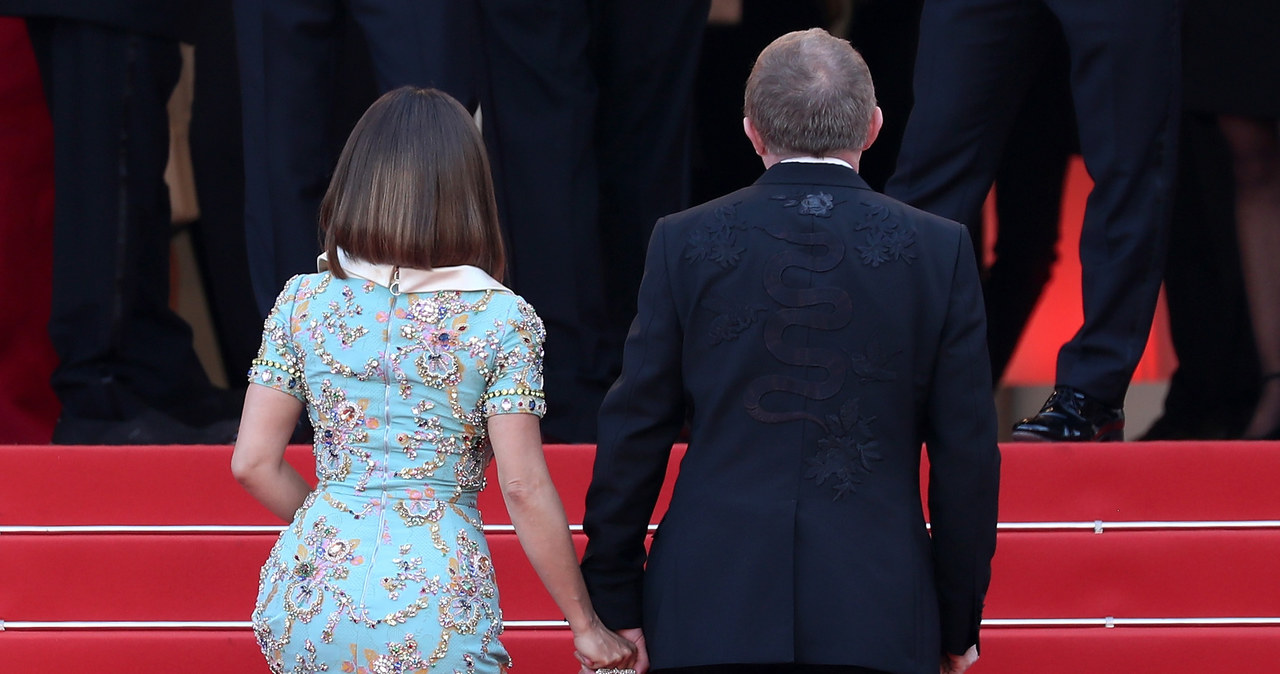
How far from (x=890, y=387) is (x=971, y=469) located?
154mm

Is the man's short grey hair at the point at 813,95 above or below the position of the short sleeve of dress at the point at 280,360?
above

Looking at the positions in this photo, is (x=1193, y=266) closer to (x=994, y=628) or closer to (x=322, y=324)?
(x=994, y=628)

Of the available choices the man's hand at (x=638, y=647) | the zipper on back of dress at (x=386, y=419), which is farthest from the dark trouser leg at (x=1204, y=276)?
the zipper on back of dress at (x=386, y=419)

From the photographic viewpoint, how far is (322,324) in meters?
1.86

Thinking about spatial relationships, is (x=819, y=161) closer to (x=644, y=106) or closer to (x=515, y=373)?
(x=515, y=373)

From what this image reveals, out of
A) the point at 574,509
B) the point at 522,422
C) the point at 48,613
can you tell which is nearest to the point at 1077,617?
the point at 574,509

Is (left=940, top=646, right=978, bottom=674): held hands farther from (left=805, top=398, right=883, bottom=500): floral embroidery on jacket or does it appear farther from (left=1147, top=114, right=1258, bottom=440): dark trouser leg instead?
(left=1147, top=114, right=1258, bottom=440): dark trouser leg

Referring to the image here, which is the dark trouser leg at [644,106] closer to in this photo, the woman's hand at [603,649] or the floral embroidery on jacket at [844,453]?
the woman's hand at [603,649]

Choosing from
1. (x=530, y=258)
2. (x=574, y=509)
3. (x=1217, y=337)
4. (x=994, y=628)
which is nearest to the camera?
(x=994, y=628)

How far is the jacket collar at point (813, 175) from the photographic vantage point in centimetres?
190

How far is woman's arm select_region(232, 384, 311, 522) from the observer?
6.26 feet

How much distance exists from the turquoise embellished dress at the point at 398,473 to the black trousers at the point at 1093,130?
1.55 meters

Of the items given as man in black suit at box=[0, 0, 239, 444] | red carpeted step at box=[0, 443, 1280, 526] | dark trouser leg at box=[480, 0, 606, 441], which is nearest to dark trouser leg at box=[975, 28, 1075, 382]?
dark trouser leg at box=[480, 0, 606, 441]

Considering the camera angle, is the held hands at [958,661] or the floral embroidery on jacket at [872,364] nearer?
the floral embroidery on jacket at [872,364]
